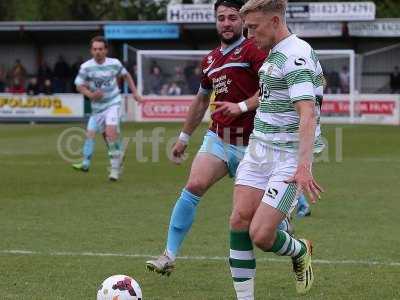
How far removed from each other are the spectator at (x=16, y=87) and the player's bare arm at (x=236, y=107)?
30377mm

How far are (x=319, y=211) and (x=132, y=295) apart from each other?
225 inches

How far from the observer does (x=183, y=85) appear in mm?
33750

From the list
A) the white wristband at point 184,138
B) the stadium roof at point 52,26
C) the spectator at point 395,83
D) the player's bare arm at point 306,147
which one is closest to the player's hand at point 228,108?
the player's bare arm at point 306,147

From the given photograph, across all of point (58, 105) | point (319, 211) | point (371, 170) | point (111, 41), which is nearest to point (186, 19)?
point (111, 41)

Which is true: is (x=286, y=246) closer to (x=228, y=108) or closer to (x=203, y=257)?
(x=228, y=108)

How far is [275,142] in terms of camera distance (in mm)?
6547

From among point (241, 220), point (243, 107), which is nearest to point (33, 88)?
point (243, 107)

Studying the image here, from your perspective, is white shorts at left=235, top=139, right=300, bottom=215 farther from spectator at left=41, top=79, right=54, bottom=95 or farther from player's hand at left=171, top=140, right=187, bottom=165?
spectator at left=41, top=79, right=54, bottom=95

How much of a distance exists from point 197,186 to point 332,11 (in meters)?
30.5

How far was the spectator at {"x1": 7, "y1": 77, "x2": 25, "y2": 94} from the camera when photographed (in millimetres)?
37344

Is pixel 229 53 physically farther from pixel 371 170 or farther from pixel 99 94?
pixel 371 170

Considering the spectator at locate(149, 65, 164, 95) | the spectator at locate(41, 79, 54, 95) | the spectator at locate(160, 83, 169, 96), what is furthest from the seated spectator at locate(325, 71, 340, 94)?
→ the spectator at locate(41, 79, 54, 95)

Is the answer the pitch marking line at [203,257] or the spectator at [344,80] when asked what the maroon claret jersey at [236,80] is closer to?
the pitch marking line at [203,257]

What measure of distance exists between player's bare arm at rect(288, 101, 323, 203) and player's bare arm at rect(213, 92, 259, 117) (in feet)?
3.31
